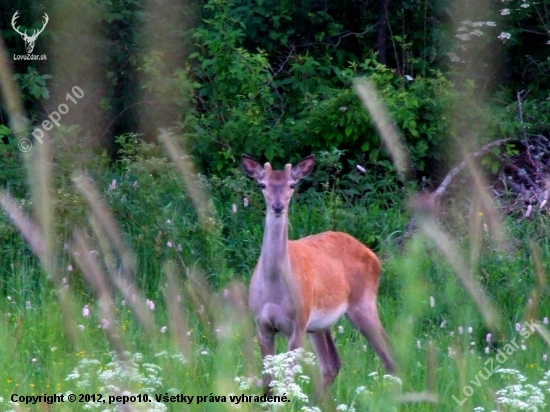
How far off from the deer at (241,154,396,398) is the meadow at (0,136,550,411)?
15 centimetres

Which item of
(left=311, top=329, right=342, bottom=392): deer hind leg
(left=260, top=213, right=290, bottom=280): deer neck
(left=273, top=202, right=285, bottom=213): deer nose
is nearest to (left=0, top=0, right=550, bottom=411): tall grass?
(left=311, top=329, right=342, bottom=392): deer hind leg

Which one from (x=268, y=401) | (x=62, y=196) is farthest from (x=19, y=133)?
(x=268, y=401)

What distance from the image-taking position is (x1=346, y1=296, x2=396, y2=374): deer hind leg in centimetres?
669

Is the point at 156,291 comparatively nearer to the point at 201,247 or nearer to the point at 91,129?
the point at 201,247

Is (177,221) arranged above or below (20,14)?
below

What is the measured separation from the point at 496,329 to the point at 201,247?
2378 mm

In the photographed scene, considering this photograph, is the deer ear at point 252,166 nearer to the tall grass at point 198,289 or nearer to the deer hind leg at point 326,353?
the tall grass at point 198,289

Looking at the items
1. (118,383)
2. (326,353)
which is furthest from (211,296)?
(118,383)

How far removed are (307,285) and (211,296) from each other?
1079mm

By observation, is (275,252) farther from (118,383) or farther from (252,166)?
(118,383)

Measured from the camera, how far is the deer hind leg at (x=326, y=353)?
653 cm

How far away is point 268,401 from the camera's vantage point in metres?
4.57

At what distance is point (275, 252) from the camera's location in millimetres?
6219

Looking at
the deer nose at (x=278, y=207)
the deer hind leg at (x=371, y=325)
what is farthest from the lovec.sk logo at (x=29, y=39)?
the deer hind leg at (x=371, y=325)
